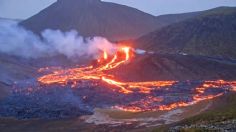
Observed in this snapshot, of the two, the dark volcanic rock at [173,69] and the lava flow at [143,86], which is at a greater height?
the dark volcanic rock at [173,69]

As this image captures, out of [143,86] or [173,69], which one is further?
[173,69]

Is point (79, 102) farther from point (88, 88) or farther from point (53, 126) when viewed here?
point (53, 126)

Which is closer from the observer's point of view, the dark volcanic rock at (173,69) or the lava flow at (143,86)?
the lava flow at (143,86)

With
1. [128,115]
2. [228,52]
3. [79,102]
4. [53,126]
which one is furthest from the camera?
[228,52]

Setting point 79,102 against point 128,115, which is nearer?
point 128,115

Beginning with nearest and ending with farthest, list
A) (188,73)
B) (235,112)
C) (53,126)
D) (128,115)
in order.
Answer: (235,112) < (53,126) < (128,115) < (188,73)

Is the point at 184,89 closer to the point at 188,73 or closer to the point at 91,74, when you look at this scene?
the point at 188,73

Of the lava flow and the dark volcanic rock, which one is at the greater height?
the dark volcanic rock

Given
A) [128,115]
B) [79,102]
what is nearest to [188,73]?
[79,102]

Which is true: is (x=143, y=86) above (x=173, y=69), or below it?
below

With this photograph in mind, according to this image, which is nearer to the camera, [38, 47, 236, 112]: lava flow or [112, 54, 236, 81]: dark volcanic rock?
[38, 47, 236, 112]: lava flow

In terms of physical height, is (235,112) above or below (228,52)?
below
